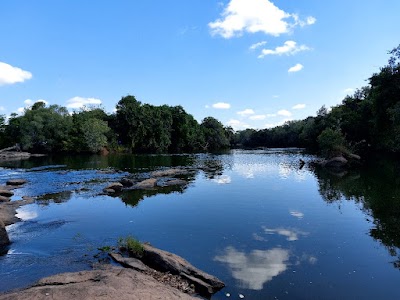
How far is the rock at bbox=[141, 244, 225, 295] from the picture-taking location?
1058 cm

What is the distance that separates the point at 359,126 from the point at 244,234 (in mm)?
73427

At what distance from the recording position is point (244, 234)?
16406mm

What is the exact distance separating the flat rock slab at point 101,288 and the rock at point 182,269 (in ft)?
3.57

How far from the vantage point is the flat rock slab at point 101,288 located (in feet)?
27.4

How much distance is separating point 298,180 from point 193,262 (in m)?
25.8

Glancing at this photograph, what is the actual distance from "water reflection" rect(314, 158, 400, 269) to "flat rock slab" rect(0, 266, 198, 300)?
9.29 metres

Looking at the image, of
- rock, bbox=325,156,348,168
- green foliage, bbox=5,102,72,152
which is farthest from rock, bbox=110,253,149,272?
green foliage, bbox=5,102,72,152

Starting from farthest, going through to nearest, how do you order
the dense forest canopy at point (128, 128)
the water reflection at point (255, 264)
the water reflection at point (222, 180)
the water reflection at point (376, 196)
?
the dense forest canopy at point (128, 128) < the water reflection at point (222, 180) < the water reflection at point (376, 196) < the water reflection at point (255, 264)

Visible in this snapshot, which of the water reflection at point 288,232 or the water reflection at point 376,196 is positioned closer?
the water reflection at point 288,232

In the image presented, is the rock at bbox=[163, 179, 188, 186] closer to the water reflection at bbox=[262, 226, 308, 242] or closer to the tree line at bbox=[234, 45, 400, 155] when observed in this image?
the water reflection at bbox=[262, 226, 308, 242]

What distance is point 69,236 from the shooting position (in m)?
16.3

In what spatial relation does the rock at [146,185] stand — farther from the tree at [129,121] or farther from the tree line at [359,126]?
the tree at [129,121]

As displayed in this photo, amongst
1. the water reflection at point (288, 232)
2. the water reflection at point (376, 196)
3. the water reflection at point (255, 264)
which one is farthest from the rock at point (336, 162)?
the water reflection at point (255, 264)

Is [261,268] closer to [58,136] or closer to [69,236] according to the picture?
[69,236]
